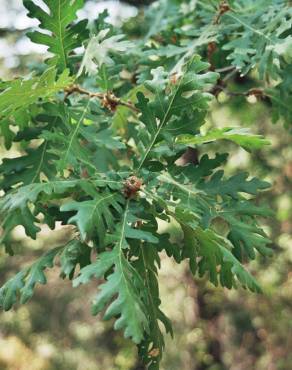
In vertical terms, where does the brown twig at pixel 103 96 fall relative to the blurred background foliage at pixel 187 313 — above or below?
above

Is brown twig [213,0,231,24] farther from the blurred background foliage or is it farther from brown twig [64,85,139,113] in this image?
the blurred background foliage

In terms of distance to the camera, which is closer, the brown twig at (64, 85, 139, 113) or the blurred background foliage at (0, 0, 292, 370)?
the brown twig at (64, 85, 139, 113)

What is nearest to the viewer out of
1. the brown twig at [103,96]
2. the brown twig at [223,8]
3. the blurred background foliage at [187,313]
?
the brown twig at [103,96]

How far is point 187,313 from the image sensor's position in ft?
21.2

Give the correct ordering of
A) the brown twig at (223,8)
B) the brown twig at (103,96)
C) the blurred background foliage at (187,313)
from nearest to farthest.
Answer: the brown twig at (103,96)
the brown twig at (223,8)
the blurred background foliage at (187,313)

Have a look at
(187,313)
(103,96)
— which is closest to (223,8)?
(103,96)

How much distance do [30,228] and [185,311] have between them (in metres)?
5.38

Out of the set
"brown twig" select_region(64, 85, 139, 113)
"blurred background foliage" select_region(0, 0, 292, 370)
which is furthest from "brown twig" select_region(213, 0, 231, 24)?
"blurred background foliage" select_region(0, 0, 292, 370)

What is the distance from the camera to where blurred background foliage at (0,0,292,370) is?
4.79 meters

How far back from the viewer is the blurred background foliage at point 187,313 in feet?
15.7

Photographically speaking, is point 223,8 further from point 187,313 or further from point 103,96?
point 187,313

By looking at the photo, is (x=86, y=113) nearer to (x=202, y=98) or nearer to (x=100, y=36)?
(x=100, y=36)

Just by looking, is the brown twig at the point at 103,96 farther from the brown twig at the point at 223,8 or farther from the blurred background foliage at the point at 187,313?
the blurred background foliage at the point at 187,313

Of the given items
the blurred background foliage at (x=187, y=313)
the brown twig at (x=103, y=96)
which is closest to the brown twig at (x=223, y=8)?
the brown twig at (x=103, y=96)
